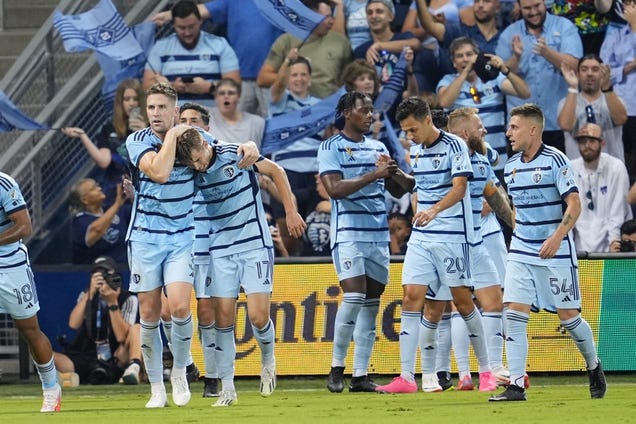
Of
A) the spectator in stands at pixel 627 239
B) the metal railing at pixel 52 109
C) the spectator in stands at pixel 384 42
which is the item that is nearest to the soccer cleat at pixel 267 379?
the spectator in stands at pixel 627 239

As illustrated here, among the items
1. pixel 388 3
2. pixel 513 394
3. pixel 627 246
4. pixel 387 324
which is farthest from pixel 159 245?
pixel 388 3

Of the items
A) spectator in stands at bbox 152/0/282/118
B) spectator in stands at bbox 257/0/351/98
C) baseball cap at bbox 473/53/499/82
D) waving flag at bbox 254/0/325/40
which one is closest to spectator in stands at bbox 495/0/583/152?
baseball cap at bbox 473/53/499/82

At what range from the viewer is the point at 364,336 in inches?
505

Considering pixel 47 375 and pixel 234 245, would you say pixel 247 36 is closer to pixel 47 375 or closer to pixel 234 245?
pixel 234 245

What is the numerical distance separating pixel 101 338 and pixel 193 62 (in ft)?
12.3

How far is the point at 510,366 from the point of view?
10.8m

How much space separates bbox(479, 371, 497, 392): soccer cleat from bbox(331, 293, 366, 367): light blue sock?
4.27 feet

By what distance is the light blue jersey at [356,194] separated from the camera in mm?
12703

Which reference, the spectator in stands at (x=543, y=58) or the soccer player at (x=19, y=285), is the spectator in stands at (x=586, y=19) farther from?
the soccer player at (x=19, y=285)

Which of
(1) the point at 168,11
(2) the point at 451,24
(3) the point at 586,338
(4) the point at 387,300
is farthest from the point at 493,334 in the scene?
(1) the point at 168,11

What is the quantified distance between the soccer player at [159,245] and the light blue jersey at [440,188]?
228 cm

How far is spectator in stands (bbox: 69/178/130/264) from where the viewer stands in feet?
52.6

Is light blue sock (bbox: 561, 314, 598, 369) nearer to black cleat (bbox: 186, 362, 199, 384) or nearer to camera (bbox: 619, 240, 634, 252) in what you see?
camera (bbox: 619, 240, 634, 252)

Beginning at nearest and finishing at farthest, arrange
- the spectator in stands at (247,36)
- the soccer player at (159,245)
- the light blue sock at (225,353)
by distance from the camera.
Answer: the soccer player at (159,245) < the light blue sock at (225,353) < the spectator in stands at (247,36)
